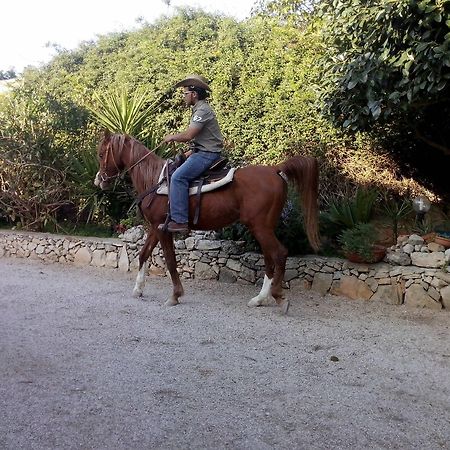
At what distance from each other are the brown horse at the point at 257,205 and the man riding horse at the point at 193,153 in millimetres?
173

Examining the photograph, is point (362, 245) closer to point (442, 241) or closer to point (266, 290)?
point (442, 241)

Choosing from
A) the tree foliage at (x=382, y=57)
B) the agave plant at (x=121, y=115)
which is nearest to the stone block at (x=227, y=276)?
the tree foliage at (x=382, y=57)

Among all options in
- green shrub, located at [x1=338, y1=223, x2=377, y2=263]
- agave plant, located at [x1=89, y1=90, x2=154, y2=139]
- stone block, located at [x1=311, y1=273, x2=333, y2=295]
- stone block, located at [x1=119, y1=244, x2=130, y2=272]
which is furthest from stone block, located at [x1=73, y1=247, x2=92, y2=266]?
green shrub, located at [x1=338, y1=223, x2=377, y2=263]

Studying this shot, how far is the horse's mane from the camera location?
6137 millimetres

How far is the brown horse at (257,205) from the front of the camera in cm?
573

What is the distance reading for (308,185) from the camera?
584 centimetres

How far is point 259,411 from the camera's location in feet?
10.4

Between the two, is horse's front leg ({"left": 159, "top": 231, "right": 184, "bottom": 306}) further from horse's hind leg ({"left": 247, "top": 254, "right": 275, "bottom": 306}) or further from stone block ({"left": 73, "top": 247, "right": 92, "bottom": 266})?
stone block ({"left": 73, "top": 247, "right": 92, "bottom": 266})

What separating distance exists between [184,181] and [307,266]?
78.8 inches

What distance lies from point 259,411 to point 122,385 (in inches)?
39.0

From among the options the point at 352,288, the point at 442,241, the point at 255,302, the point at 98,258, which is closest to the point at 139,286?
the point at 255,302

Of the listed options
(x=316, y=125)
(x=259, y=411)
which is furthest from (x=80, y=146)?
(x=259, y=411)

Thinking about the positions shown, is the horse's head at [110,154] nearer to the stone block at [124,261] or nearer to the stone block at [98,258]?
the stone block at [124,261]

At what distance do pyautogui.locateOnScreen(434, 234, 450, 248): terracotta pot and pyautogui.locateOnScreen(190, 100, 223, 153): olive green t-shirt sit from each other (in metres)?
2.79
